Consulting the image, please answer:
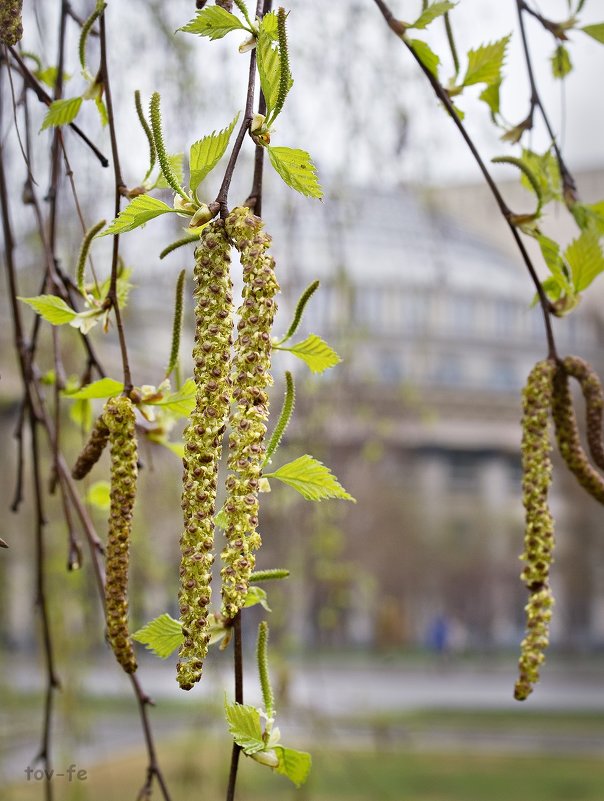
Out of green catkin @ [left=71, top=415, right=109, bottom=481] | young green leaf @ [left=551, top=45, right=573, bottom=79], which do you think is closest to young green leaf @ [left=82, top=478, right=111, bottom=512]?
green catkin @ [left=71, top=415, right=109, bottom=481]

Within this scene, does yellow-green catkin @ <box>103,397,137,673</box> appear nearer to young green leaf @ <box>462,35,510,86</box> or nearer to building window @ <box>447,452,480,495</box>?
young green leaf @ <box>462,35,510,86</box>

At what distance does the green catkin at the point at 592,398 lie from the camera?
598 millimetres

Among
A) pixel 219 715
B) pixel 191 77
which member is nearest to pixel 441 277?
pixel 191 77

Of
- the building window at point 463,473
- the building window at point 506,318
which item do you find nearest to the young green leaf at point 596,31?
the building window at point 506,318

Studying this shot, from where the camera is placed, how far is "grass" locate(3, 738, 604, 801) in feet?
21.1

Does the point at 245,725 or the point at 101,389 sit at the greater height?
the point at 101,389

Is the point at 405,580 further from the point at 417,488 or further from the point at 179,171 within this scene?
the point at 179,171

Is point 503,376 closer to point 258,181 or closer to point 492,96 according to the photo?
point 492,96

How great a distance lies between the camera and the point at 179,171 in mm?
580

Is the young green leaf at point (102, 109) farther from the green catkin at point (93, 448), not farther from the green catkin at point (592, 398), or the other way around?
the green catkin at point (592, 398)

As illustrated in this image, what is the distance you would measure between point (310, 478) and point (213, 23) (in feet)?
0.66

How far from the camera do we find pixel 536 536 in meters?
0.55

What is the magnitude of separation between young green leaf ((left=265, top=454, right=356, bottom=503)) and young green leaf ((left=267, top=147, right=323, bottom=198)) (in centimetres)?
12

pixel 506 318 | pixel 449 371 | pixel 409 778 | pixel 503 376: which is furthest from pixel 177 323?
pixel 503 376
